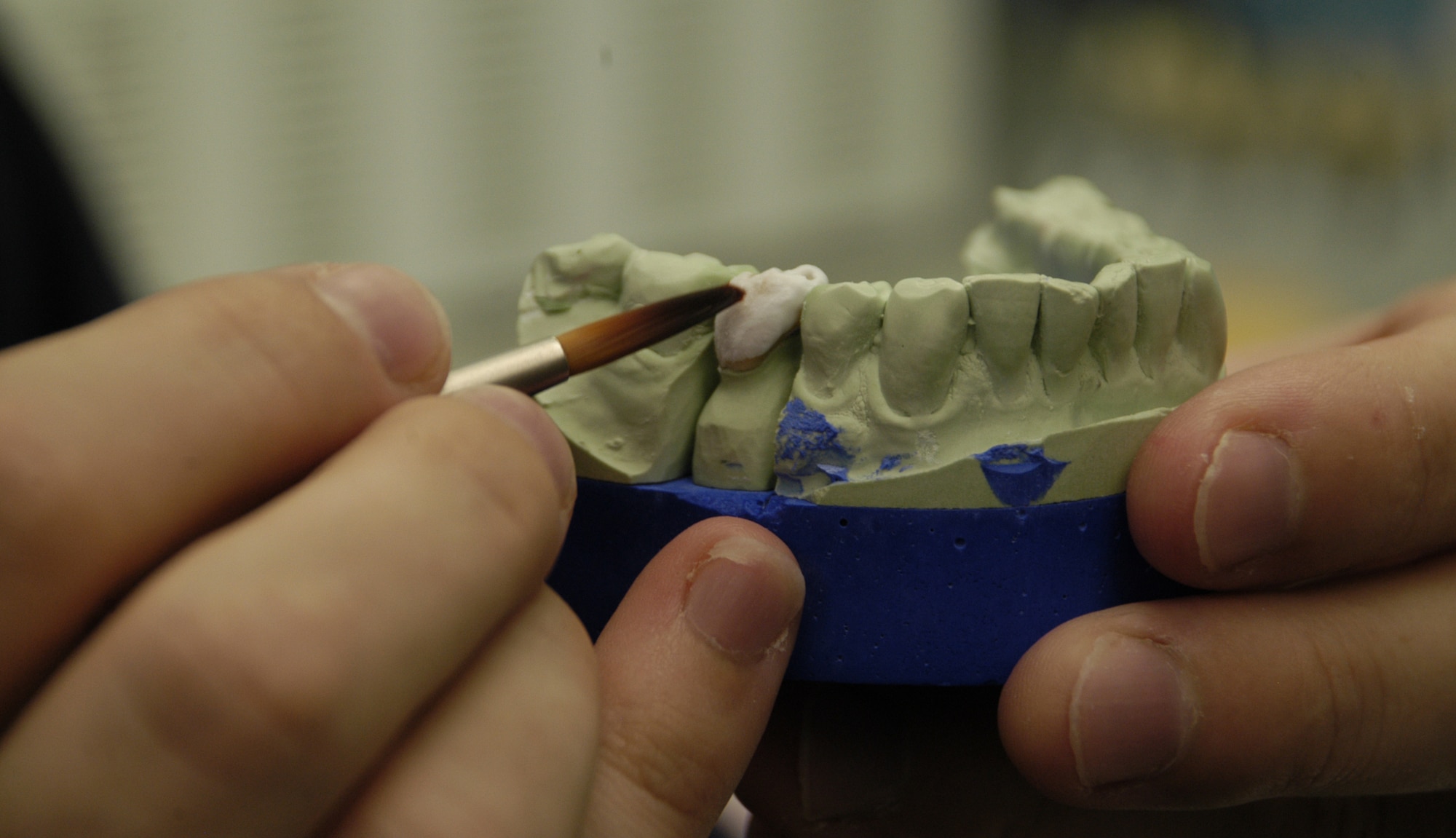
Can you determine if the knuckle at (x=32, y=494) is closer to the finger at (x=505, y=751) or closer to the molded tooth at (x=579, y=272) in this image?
→ the finger at (x=505, y=751)

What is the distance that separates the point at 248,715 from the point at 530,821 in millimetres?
149

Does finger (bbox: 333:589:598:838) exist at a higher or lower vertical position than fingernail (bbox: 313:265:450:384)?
lower

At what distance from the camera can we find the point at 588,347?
722 mm

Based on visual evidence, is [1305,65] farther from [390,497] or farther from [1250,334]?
[390,497]

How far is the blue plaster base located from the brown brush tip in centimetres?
14

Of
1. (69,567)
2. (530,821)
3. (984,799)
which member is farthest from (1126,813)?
(69,567)

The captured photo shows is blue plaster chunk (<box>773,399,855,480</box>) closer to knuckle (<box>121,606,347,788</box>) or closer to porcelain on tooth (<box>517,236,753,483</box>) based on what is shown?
porcelain on tooth (<box>517,236,753,483</box>)

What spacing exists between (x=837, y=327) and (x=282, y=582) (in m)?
0.47

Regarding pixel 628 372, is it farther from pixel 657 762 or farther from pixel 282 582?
pixel 282 582

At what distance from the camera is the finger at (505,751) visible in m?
0.49

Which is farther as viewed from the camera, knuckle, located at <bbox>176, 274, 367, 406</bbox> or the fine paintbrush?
the fine paintbrush

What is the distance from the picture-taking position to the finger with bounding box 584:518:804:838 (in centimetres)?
63

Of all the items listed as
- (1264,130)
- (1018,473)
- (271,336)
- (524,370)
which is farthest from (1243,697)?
(1264,130)

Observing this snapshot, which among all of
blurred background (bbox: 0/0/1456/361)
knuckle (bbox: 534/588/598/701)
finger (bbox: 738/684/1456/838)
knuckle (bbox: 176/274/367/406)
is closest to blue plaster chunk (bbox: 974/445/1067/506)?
finger (bbox: 738/684/1456/838)
